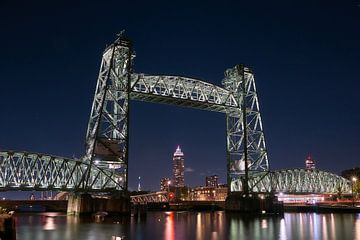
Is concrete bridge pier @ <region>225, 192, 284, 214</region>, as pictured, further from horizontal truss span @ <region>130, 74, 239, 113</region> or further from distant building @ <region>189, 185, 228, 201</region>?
distant building @ <region>189, 185, 228, 201</region>

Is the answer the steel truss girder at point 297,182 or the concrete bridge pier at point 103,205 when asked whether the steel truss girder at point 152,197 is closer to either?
the steel truss girder at point 297,182

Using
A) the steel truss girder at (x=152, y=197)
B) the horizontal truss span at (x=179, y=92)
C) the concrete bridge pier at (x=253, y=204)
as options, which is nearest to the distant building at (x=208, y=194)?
the steel truss girder at (x=152, y=197)

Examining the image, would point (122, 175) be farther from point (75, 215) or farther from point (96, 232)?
point (96, 232)

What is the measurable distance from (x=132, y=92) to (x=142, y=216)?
1401cm

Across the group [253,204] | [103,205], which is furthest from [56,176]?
[253,204]

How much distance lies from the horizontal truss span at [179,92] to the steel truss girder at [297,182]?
1039 centimetres

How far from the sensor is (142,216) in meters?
47.4

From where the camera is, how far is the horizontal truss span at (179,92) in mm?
48219

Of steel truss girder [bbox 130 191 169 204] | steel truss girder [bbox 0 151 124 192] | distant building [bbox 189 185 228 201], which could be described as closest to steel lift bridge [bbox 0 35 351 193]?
steel truss girder [bbox 0 151 124 192]

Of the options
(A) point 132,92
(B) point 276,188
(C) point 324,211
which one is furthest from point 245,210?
(A) point 132,92

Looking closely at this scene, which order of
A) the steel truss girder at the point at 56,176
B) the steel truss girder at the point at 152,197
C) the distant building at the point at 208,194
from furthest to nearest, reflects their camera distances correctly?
1. the distant building at the point at 208,194
2. the steel truss girder at the point at 152,197
3. the steel truss girder at the point at 56,176

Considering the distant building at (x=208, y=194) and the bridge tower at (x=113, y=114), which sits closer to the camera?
the bridge tower at (x=113, y=114)

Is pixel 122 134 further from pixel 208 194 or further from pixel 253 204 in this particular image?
pixel 208 194

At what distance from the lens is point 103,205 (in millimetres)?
43094
